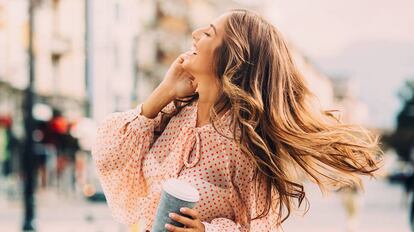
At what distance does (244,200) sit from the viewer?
115 inches

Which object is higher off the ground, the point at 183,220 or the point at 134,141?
the point at 134,141

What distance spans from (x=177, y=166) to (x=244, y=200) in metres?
0.23

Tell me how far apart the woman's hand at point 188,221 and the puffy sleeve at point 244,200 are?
137 millimetres

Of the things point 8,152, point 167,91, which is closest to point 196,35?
point 167,91

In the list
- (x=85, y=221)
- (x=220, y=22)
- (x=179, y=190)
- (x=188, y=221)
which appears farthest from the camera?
(x=85, y=221)

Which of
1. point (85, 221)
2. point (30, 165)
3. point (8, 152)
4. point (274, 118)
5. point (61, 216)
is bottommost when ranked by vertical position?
point (8, 152)

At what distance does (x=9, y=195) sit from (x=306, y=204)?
3244 centimetres

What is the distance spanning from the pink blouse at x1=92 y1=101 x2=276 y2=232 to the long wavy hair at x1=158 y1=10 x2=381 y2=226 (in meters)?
→ 0.06

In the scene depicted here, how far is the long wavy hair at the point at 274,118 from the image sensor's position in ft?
9.37

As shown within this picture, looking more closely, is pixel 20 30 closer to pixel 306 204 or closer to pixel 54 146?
pixel 54 146

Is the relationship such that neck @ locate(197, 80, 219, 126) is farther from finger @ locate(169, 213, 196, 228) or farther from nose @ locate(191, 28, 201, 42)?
finger @ locate(169, 213, 196, 228)

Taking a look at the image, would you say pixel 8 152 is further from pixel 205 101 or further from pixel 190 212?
pixel 190 212

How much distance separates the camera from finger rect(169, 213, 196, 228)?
8.61 ft

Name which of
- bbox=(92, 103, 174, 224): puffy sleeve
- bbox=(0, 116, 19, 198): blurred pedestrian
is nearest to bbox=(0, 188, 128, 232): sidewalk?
bbox=(0, 116, 19, 198): blurred pedestrian
